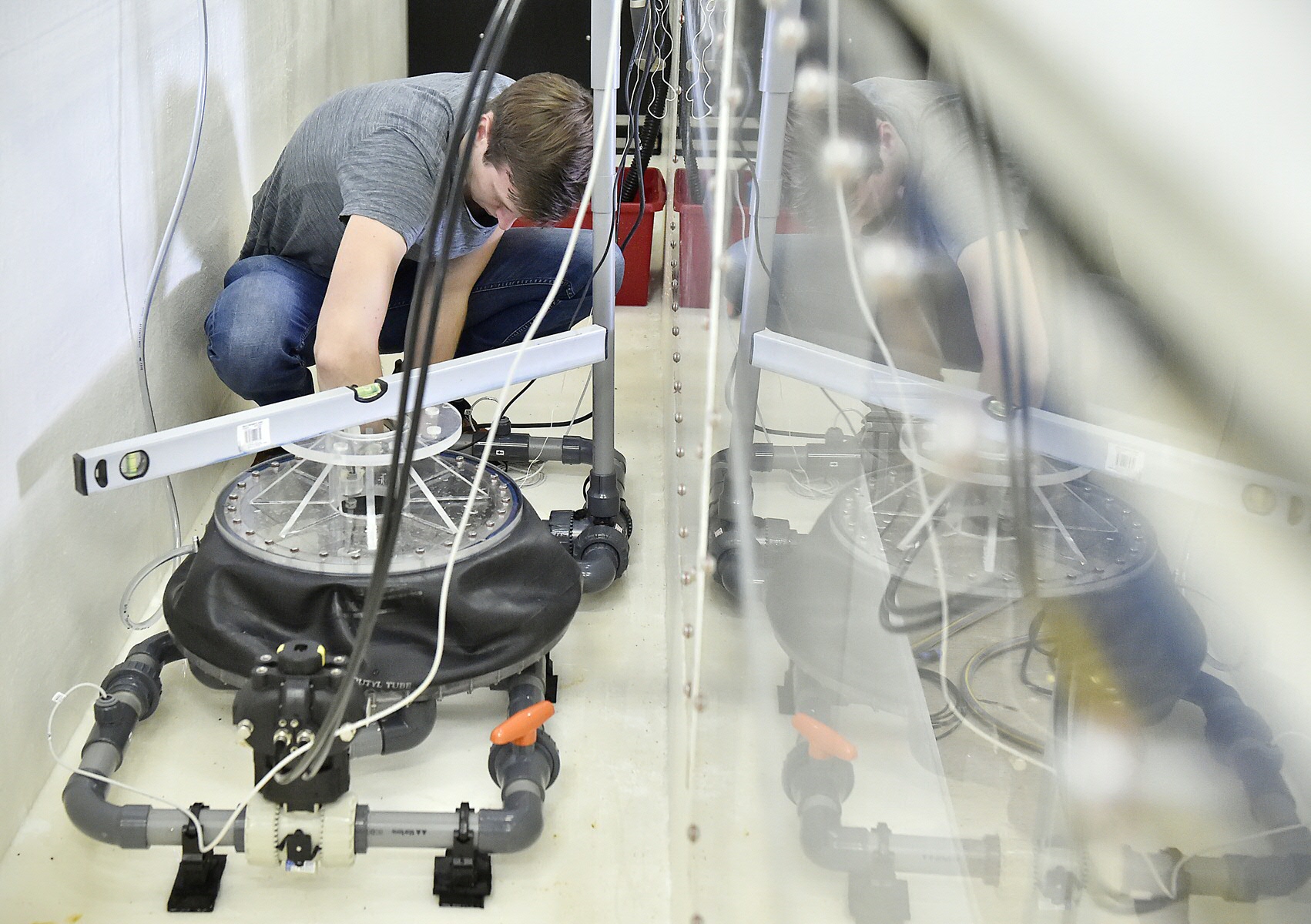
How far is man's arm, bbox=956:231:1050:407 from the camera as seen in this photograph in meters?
0.28

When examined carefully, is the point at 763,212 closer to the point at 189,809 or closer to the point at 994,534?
the point at 994,534

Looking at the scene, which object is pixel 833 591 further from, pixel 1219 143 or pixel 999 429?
pixel 1219 143

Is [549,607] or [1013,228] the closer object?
[1013,228]

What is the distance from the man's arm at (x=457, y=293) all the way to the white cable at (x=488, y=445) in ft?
1.42

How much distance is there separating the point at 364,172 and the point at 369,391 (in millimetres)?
398

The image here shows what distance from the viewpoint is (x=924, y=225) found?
1.30 feet

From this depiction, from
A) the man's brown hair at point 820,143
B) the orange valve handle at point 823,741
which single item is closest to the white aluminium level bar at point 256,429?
the man's brown hair at point 820,143

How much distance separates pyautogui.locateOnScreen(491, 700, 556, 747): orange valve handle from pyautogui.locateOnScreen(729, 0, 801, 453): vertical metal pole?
1.60ft

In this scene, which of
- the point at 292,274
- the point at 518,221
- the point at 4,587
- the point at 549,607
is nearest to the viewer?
the point at 4,587

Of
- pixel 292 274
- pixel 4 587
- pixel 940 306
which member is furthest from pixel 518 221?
pixel 940 306

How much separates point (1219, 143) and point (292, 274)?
1884mm

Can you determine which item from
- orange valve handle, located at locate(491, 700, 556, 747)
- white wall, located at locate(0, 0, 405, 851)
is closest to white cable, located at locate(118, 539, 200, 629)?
Answer: white wall, located at locate(0, 0, 405, 851)

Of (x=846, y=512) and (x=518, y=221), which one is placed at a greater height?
(x=846, y=512)

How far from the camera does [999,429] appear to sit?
0.32 meters
